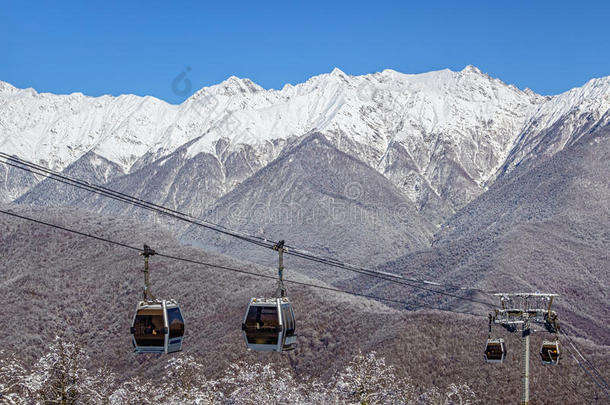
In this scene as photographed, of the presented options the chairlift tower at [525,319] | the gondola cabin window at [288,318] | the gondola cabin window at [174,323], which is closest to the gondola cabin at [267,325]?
the gondola cabin window at [288,318]

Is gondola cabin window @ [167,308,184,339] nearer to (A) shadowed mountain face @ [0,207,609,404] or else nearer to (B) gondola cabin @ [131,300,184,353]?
(B) gondola cabin @ [131,300,184,353]

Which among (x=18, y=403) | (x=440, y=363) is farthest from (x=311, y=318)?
(x=18, y=403)

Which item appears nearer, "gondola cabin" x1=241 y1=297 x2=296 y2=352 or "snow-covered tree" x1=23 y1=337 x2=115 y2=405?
"gondola cabin" x1=241 y1=297 x2=296 y2=352

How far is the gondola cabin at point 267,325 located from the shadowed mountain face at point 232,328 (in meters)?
77.0

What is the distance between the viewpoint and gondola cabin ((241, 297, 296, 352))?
30922 millimetres

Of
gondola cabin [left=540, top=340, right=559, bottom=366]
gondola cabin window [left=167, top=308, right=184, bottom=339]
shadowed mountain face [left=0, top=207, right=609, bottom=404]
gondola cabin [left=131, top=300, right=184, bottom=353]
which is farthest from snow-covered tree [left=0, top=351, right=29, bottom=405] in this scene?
shadowed mountain face [left=0, top=207, right=609, bottom=404]

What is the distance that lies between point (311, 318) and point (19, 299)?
6046cm

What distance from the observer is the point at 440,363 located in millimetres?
117812

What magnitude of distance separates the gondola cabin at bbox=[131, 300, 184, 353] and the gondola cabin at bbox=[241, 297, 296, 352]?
2526 mm

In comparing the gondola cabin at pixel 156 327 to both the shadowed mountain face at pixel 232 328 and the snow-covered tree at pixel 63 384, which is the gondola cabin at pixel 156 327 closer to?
the snow-covered tree at pixel 63 384

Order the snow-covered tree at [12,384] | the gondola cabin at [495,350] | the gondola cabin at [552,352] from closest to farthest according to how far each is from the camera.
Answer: the gondola cabin at [552,352]
the gondola cabin at [495,350]
the snow-covered tree at [12,384]

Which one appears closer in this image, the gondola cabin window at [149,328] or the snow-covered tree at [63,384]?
the gondola cabin window at [149,328]

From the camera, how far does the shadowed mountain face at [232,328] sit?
4419 inches

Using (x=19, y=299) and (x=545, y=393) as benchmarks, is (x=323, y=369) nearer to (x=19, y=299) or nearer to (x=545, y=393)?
(x=545, y=393)
